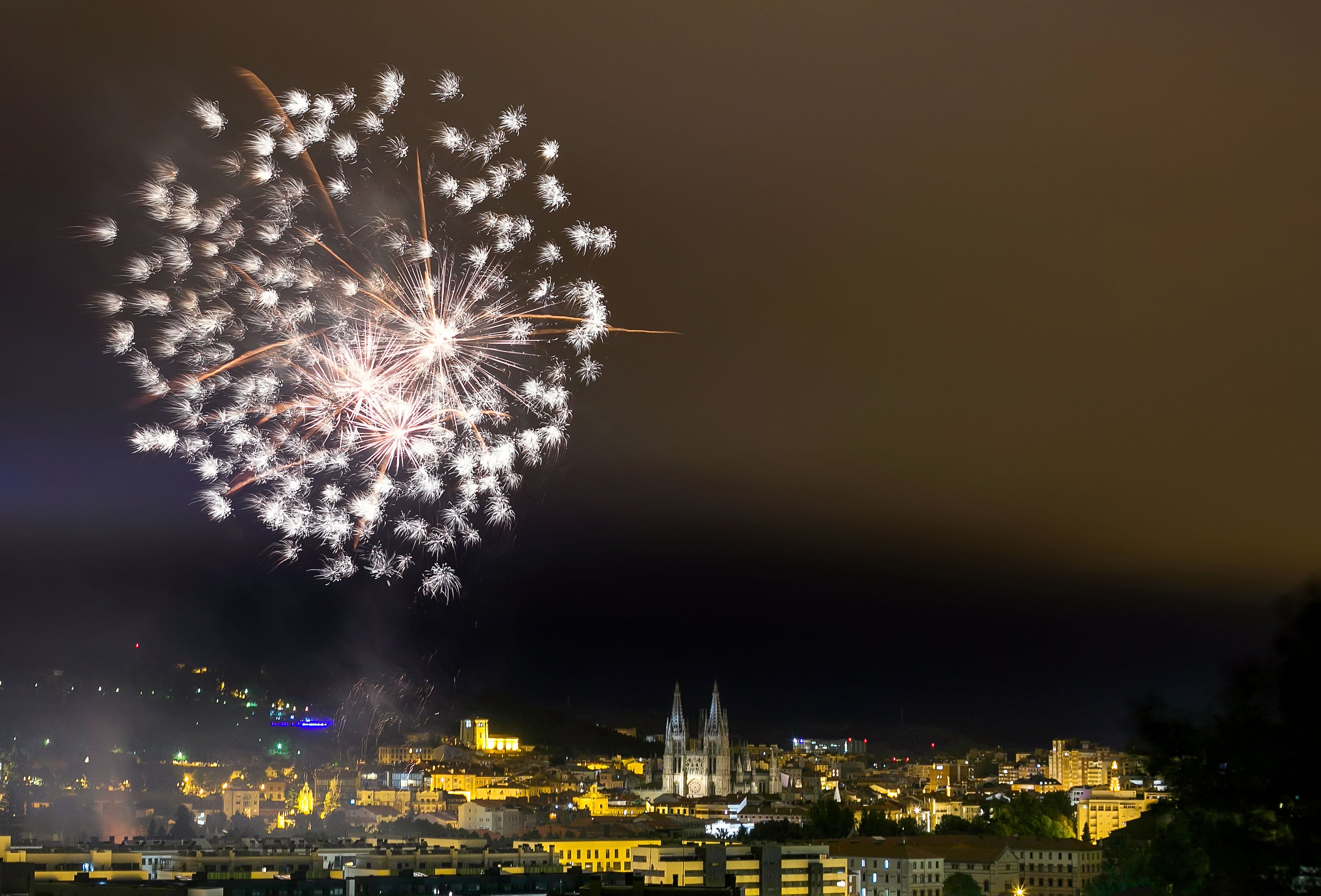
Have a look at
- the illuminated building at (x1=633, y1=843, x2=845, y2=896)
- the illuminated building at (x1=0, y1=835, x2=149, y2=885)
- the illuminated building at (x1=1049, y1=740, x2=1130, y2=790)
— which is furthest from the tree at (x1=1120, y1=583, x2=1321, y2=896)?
the illuminated building at (x1=1049, y1=740, x2=1130, y2=790)

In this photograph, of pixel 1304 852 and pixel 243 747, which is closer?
pixel 1304 852

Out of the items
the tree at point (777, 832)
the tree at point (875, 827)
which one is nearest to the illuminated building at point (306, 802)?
the tree at point (777, 832)

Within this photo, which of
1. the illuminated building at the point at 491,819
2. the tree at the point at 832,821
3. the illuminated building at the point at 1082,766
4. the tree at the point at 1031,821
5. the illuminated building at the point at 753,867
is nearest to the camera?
the illuminated building at the point at 753,867

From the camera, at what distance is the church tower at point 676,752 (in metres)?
105

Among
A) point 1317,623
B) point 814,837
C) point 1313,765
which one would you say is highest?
point 1317,623

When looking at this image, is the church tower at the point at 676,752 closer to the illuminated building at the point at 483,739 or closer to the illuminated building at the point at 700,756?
the illuminated building at the point at 700,756

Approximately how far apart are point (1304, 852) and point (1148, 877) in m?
7.94

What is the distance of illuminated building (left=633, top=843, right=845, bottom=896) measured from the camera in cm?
4197

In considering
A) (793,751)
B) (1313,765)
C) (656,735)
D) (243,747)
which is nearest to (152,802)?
(243,747)

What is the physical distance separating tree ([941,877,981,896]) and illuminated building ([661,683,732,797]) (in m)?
57.6

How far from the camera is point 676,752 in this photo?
349 ft

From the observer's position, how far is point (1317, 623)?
691 inches

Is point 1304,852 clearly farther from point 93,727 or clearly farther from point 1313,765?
point 93,727

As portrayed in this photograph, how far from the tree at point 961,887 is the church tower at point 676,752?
57.7 metres
